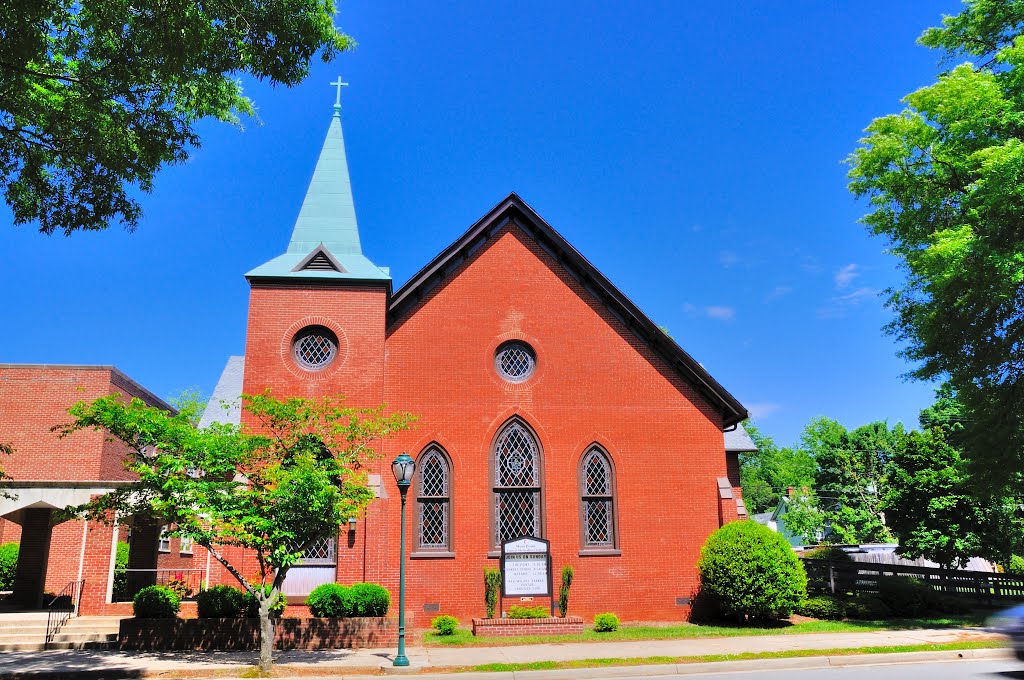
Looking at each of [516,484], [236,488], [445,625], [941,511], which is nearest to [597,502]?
[516,484]

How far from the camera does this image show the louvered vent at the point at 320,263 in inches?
795

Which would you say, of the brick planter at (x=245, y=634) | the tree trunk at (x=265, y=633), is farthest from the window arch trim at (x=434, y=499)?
A: the tree trunk at (x=265, y=633)

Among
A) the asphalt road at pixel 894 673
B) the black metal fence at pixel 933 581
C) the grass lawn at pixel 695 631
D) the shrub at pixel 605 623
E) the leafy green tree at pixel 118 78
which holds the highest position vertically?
the leafy green tree at pixel 118 78

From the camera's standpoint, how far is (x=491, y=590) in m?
18.2

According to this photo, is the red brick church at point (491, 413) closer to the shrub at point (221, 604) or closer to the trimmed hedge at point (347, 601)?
the trimmed hedge at point (347, 601)

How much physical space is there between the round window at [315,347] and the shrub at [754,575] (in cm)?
1139

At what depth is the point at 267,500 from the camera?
13234 millimetres

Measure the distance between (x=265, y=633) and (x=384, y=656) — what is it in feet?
8.36

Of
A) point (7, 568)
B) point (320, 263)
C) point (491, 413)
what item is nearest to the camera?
point (491, 413)

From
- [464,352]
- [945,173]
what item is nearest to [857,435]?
[945,173]

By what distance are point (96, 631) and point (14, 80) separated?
11904mm

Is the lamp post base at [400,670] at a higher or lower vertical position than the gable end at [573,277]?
lower

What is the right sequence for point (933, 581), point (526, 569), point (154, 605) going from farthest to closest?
point (933, 581) < point (526, 569) < point (154, 605)

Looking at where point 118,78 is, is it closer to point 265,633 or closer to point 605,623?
point 265,633
